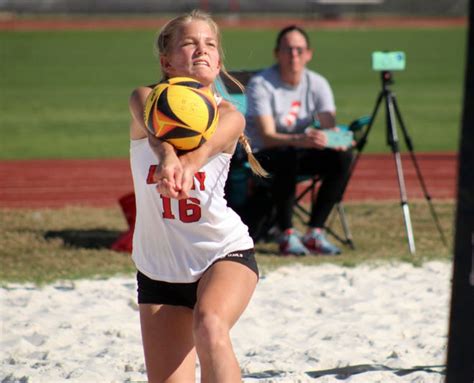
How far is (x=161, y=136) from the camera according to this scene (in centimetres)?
384

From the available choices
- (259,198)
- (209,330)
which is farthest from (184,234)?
(259,198)

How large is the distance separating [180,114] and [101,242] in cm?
581

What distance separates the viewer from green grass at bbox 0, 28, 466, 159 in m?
17.5

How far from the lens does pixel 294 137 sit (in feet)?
29.8

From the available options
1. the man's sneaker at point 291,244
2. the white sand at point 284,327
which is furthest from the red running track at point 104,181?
the white sand at point 284,327

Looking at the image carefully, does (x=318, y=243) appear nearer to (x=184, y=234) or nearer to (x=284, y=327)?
(x=284, y=327)

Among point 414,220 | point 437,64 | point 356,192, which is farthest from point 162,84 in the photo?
point 437,64

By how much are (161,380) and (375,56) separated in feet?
18.0

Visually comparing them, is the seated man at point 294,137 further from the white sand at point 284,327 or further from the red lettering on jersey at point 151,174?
the red lettering on jersey at point 151,174

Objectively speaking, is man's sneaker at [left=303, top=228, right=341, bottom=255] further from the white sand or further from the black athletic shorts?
the black athletic shorts

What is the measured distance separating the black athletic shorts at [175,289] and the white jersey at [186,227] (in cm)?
3

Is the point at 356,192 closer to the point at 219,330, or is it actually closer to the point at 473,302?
the point at 219,330

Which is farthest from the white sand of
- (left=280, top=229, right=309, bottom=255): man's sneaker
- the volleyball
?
the volleyball

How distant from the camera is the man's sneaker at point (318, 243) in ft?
29.6
